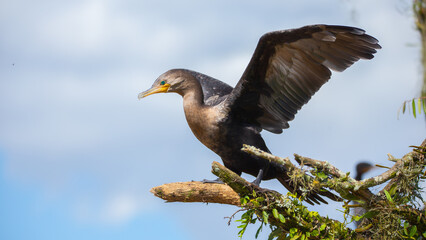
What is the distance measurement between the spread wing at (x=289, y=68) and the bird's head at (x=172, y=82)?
0.47 meters

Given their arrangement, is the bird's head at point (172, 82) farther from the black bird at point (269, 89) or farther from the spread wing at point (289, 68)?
the spread wing at point (289, 68)

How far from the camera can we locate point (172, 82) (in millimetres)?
5062

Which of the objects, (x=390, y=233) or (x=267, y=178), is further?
(x=267, y=178)

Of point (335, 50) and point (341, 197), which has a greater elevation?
point (335, 50)

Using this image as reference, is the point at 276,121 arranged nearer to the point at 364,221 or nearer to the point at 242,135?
the point at 242,135

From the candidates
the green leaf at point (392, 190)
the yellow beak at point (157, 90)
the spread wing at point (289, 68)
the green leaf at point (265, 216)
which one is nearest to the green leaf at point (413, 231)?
the green leaf at point (392, 190)

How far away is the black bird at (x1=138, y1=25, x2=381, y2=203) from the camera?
4.48 m

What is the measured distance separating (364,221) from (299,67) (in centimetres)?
143

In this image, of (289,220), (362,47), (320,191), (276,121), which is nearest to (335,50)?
(362,47)

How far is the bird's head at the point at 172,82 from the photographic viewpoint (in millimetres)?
5023

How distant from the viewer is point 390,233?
3.67m

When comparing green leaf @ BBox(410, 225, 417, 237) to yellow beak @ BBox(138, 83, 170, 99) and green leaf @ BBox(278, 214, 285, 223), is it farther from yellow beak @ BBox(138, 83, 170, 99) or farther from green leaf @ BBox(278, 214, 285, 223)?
yellow beak @ BBox(138, 83, 170, 99)

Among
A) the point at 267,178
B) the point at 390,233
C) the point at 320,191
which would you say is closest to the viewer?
the point at 390,233

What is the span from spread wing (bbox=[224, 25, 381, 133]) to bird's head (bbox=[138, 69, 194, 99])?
18.6 inches
